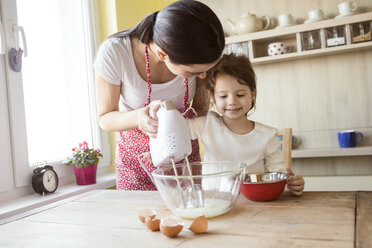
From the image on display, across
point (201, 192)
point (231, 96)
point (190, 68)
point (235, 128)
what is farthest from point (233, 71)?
point (201, 192)

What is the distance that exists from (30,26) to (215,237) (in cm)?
170

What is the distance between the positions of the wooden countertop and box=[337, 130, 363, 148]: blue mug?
147 centimetres

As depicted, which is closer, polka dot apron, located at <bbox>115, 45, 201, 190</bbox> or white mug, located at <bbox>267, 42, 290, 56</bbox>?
polka dot apron, located at <bbox>115, 45, 201, 190</bbox>

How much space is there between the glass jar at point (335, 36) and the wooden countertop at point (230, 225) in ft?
5.14

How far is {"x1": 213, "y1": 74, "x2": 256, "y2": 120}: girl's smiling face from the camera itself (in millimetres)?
1311

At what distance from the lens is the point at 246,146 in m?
1.28

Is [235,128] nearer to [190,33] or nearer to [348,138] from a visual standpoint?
[190,33]

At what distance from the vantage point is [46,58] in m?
2.06

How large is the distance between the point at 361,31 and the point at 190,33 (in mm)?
1724

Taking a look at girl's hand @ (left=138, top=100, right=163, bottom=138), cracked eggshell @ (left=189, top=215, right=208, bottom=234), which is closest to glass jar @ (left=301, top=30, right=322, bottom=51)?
girl's hand @ (left=138, top=100, right=163, bottom=138)

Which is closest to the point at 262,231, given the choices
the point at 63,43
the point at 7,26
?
the point at 7,26

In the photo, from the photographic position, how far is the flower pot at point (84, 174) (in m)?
2.03

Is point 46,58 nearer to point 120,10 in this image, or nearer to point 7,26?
point 7,26

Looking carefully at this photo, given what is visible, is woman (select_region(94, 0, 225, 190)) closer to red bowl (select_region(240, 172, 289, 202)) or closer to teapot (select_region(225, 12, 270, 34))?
red bowl (select_region(240, 172, 289, 202))
